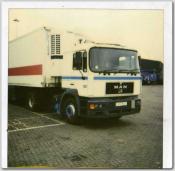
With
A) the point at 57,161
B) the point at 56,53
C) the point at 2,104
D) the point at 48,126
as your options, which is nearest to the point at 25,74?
the point at 56,53

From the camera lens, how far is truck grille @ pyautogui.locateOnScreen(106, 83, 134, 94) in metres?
6.73

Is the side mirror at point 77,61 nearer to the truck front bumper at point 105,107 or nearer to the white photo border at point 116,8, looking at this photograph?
the truck front bumper at point 105,107

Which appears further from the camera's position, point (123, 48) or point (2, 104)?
point (123, 48)

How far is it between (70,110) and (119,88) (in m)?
1.19

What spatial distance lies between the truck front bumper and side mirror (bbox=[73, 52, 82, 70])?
710mm

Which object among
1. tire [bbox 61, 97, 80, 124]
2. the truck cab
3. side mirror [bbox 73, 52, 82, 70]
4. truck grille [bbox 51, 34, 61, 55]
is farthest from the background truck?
truck grille [bbox 51, 34, 61, 55]

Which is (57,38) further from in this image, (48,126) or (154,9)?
(154,9)

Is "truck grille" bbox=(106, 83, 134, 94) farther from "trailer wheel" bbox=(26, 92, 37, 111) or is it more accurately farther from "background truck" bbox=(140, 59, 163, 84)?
"trailer wheel" bbox=(26, 92, 37, 111)

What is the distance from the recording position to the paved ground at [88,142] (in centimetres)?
561

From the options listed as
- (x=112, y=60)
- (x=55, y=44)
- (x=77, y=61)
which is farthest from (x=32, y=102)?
(x=112, y=60)

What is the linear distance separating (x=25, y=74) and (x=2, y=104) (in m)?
2.72

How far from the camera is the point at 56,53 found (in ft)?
25.2

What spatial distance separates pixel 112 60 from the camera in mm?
6758

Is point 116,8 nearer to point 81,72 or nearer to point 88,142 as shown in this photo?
point 81,72
